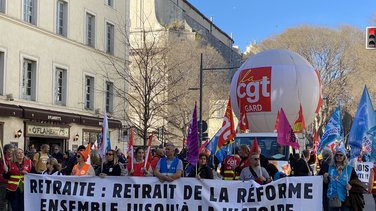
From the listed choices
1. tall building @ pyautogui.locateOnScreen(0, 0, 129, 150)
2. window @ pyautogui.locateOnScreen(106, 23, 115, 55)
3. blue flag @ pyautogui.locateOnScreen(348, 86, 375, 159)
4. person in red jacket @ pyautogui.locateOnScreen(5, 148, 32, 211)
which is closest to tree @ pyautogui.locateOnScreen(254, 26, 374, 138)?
window @ pyautogui.locateOnScreen(106, 23, 115, 55)

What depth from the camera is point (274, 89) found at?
872 inches

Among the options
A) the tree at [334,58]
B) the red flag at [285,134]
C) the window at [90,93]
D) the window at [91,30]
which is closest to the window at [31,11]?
the window at [91,30]

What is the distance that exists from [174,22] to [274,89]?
36.3 meters

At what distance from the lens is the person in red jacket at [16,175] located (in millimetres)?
11414

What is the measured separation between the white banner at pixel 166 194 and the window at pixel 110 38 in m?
24.3

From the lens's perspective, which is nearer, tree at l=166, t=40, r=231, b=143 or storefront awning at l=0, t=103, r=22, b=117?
storefront awning at l=0, t=103, r=22, b=117

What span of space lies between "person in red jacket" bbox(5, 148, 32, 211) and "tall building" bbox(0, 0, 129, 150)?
12.6m

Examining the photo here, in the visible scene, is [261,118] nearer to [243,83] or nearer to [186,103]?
[243,83]

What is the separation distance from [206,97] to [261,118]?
77.9ft

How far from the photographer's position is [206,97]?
4619 cm

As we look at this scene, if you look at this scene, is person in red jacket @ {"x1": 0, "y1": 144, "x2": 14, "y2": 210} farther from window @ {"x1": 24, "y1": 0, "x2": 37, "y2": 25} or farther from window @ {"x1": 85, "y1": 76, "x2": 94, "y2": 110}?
window @ {"x1": 85, "y1": 76, "x2": 94, "y2": 110}

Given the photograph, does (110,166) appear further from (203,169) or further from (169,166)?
(203,169)

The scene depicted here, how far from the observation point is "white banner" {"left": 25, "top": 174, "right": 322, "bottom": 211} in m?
8.66

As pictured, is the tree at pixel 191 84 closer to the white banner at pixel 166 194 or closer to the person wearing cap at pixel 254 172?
the person wearing cap at pixel 254 172
